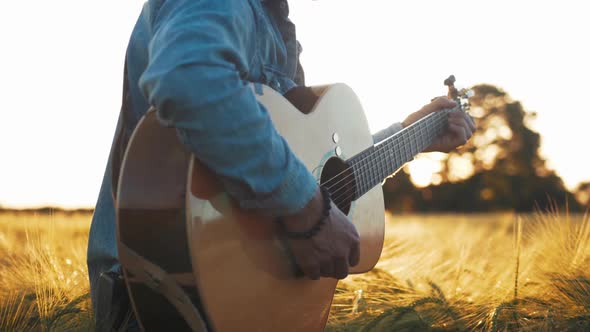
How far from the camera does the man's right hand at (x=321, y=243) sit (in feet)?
4.76

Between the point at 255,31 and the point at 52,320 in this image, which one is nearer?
the point at 255,31

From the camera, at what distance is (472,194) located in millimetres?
30062

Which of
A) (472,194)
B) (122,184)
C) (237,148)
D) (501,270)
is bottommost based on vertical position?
(472,194)

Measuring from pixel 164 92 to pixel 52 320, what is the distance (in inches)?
39.9

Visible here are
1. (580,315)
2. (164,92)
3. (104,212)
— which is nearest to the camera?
(164,92)

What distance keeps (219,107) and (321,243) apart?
1.60 feet

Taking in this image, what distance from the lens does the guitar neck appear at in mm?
2053

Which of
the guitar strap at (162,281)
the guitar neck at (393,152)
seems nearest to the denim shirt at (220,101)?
the guitar strap at (162,281)

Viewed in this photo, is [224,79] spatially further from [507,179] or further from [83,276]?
[507,179]

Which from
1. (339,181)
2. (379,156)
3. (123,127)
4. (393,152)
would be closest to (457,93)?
(393,152)

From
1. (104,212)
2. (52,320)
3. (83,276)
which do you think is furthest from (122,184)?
(83,276)

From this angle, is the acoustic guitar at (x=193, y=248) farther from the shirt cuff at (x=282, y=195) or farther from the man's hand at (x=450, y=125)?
the man's hand at (x=450, y=125)

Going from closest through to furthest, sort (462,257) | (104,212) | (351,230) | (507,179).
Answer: (351,230) → (104,212) → (462,257) → (507,179)

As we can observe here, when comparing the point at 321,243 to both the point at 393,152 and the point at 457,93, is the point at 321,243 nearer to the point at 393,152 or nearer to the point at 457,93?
the point at 393,152
